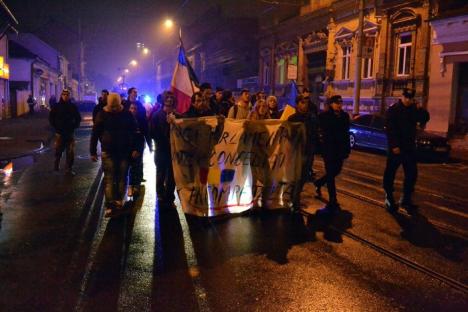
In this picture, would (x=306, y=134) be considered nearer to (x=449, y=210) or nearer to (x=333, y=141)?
(x=333, y=141)

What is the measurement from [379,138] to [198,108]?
35.1ft

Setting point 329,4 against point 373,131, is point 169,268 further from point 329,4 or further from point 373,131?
point 329,4

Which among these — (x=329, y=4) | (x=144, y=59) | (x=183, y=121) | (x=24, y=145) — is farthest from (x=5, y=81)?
(x=144, y=59)

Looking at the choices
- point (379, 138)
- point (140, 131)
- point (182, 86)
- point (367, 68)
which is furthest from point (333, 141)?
point (367, 68)

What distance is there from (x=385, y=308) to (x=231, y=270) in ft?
5.03

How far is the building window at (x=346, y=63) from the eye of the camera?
2705 centimetres

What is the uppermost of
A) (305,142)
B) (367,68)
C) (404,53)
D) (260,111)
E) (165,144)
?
(404,53)

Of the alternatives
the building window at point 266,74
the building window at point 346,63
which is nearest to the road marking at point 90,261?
the building window at point 346,63

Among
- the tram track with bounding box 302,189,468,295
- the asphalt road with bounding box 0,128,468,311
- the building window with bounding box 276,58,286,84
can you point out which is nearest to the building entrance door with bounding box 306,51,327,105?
the building window with bounding box 276,58,286,84

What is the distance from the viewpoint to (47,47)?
2357 inches

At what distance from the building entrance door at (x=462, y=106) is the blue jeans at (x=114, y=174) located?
16526 millimetres

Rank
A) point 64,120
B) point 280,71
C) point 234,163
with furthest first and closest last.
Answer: point 280,71 → point 64,120 → point 234,163

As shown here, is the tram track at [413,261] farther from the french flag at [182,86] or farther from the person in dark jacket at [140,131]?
the person in dark jacket at [140,131]

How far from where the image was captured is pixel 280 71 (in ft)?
116
